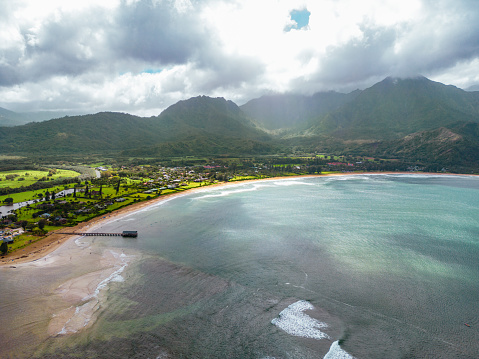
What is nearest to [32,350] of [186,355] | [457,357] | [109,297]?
[109,297]

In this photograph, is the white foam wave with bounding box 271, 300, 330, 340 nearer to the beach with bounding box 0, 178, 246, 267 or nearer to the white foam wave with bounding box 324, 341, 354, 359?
the white foam wave with bounding box 324, 341, 354, 359

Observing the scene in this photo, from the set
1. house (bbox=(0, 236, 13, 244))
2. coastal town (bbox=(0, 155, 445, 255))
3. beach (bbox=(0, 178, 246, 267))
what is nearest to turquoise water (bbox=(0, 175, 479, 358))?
beach (bbox=(0, 178, 246, 267))

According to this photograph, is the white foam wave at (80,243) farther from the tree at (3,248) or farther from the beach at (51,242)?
the tree at (3,248)

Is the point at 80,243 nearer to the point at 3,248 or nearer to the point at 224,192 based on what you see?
the point at 3,248

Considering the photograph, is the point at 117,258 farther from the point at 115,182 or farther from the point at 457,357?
the point at 115,182

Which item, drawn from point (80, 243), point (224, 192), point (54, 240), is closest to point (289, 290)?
point (80, 243)

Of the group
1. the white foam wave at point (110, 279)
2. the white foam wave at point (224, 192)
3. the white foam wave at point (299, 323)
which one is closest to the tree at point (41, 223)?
the white foam wave at point (110, 279)
